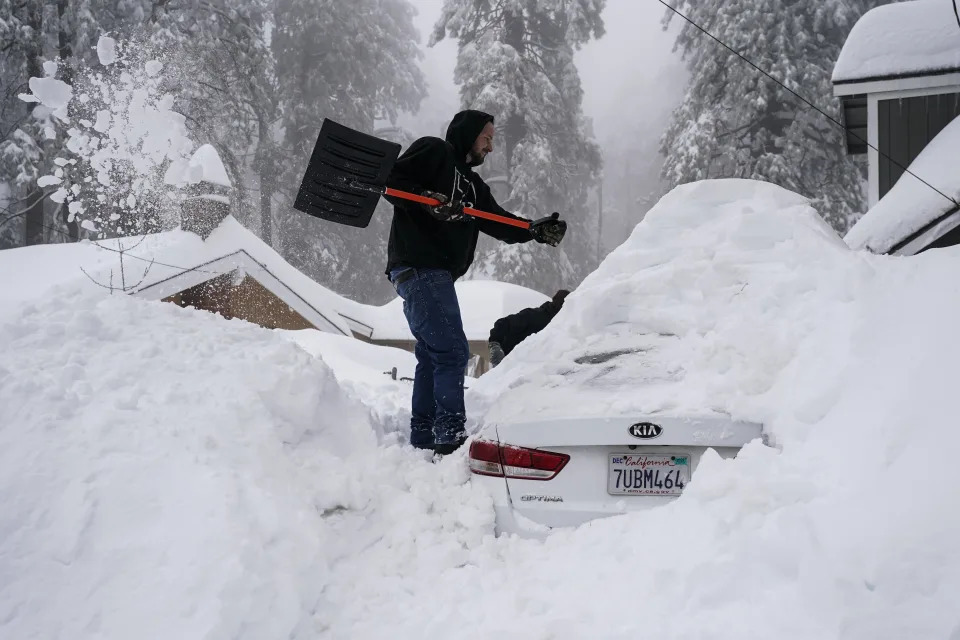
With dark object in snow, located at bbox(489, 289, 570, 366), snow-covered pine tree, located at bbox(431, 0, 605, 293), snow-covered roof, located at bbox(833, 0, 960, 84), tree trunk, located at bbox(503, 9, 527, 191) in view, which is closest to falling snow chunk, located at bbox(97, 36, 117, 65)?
snow-covered pine tree, located at bbox(431, 0, 605, 293)

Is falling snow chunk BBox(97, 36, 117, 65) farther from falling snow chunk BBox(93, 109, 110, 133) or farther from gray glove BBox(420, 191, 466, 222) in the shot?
gray glove BBox(420, 191, 466, 222)

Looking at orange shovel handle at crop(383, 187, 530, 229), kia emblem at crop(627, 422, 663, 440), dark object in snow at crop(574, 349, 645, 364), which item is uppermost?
orange shovel handle at crop(383, 187, 530, 229)

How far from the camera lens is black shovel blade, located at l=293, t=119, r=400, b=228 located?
4242 millimetres

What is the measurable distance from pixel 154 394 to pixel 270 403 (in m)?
0.50

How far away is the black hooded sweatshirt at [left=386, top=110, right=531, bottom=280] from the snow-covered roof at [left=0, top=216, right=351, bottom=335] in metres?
8.74

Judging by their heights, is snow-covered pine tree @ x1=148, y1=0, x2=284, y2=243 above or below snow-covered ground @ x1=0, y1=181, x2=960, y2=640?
above

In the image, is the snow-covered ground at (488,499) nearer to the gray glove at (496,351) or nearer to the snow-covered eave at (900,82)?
the gray glove at (496,351)

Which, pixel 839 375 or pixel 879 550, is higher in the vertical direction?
pixel 839 375

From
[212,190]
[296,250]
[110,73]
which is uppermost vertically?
[110,73]

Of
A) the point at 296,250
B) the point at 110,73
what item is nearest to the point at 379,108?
the point at 296,250

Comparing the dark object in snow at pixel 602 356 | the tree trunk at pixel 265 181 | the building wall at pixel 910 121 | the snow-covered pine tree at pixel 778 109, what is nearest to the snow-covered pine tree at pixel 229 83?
the tree trunk at pixel 265 181

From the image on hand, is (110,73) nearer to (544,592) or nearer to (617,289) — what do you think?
(617,289)

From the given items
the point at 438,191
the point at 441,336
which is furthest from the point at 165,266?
the point at 441,336

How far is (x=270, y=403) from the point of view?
350 cm
